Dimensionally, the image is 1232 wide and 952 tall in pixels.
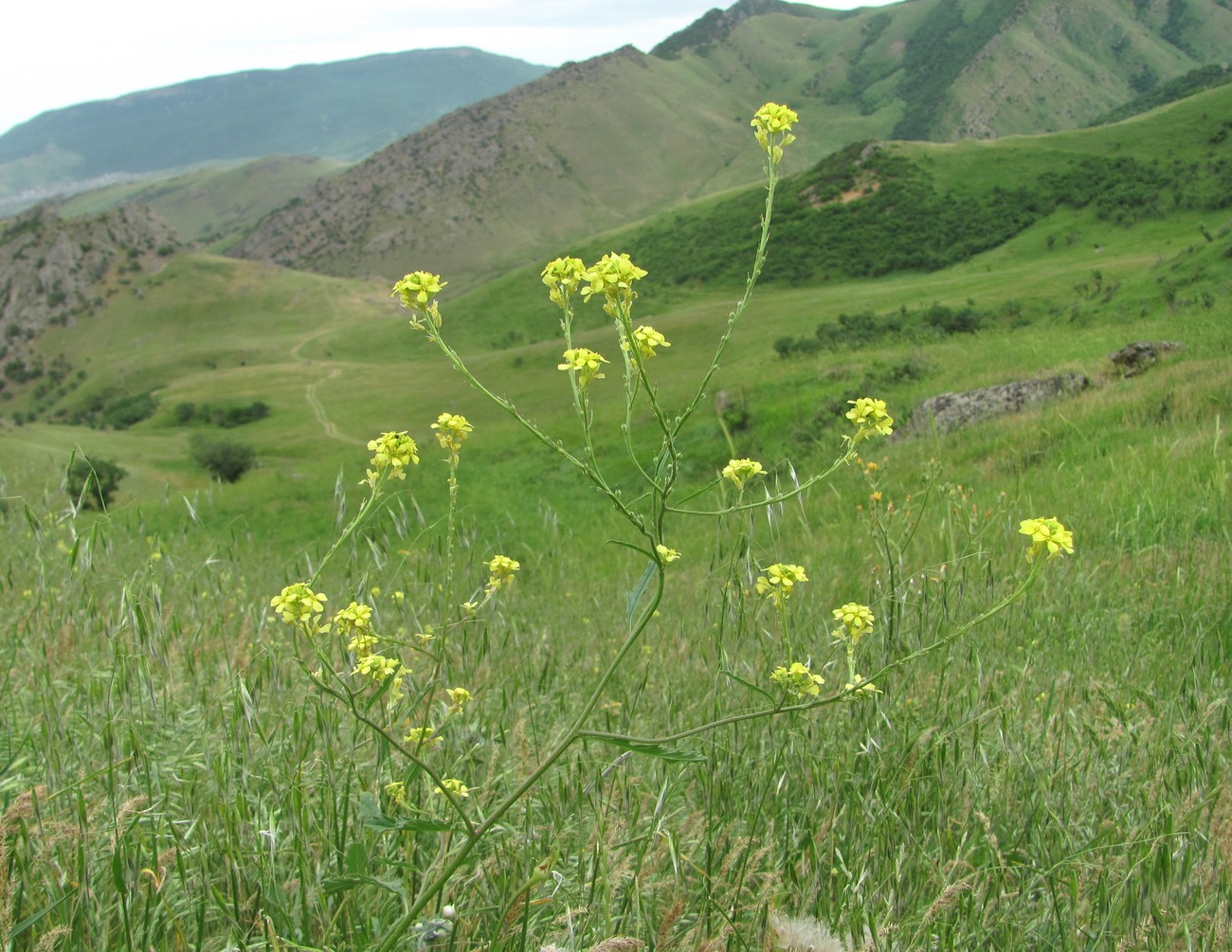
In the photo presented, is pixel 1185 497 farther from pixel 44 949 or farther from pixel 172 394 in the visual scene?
pixel 172 394

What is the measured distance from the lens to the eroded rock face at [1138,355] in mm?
13375

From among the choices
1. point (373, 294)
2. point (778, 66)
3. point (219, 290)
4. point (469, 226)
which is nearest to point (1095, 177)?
point (373, 294)

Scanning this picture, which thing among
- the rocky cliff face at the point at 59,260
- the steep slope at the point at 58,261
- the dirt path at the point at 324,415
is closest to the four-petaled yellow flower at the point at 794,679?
the dirt path at the point at 324,415

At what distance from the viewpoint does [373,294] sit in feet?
345

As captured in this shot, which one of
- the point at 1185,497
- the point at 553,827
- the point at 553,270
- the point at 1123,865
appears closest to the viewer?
the point at 553,270

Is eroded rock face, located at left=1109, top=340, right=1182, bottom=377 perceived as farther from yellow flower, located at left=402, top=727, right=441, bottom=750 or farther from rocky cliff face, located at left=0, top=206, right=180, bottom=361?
rocky cliff face, located at left=0, top=206, right=180, bottom=361

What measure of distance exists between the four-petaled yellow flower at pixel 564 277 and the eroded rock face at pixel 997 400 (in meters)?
12.3

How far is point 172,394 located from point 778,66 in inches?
6218

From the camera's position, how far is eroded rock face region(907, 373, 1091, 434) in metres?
13.5

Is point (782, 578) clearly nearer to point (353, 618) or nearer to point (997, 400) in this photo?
point (353, 618)

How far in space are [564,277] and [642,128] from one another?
170 m

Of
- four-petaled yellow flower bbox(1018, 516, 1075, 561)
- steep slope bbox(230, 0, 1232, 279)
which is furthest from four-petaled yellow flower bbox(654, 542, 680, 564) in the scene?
steep slope bbox(230, 0, 1232, 279)

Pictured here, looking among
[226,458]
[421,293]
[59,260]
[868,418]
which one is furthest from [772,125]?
[59,260]

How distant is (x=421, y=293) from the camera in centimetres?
176
